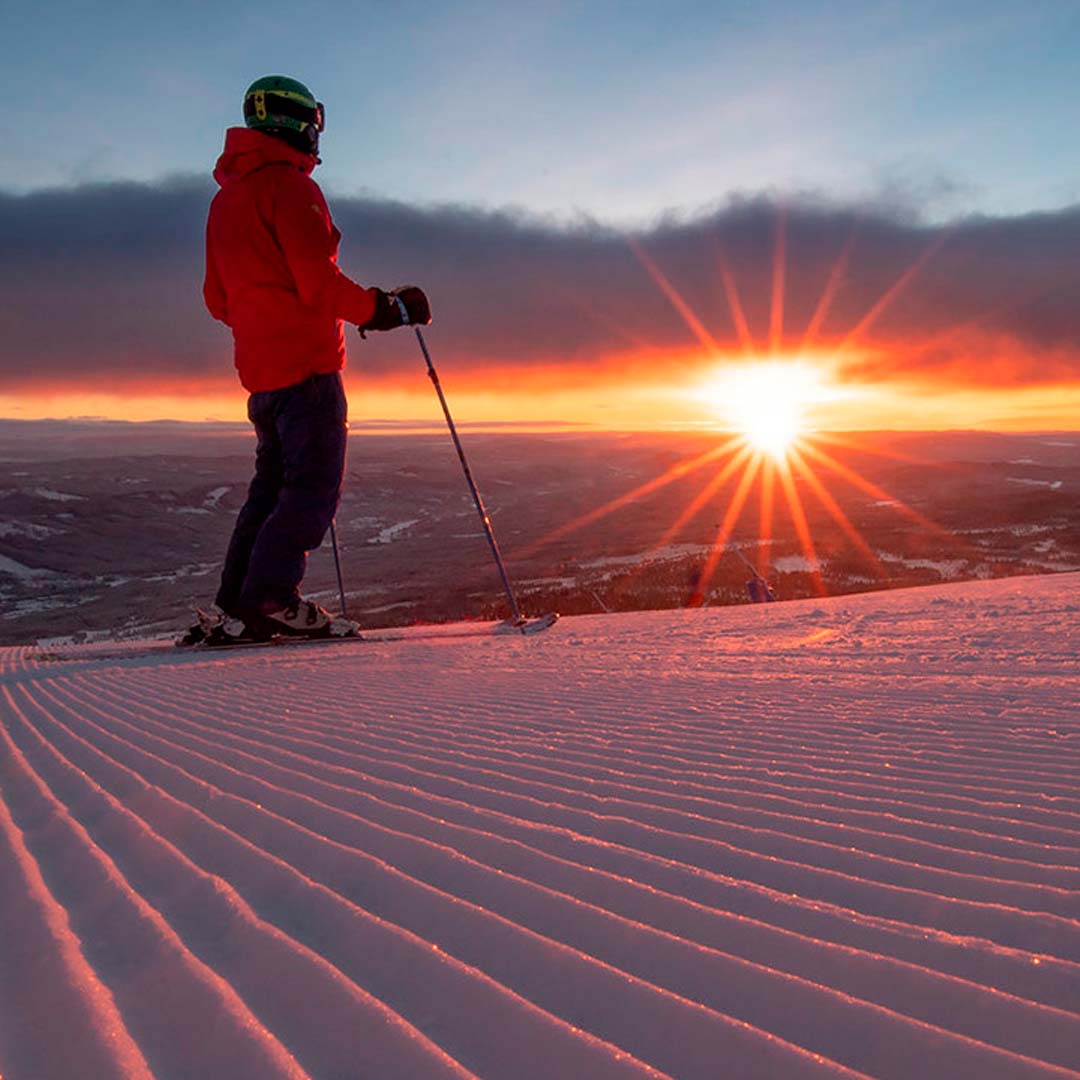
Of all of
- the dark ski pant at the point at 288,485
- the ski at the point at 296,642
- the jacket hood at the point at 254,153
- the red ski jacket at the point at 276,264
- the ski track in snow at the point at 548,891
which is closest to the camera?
the ski track in snow at the point at 548,891

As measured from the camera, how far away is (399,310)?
614 centimetres

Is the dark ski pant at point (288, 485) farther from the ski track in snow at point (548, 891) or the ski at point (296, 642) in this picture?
the ski track in snow at point (548, 891)

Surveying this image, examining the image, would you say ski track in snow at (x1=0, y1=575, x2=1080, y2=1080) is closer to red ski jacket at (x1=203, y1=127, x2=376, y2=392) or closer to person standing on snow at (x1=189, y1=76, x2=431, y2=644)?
person standing on snow at (x1=189, y1=76, x2=431, y2=644)

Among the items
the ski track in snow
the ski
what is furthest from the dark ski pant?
the ski track in snow

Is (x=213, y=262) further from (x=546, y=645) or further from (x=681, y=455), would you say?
(x=681, y=455)

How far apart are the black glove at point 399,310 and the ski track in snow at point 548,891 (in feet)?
10.0

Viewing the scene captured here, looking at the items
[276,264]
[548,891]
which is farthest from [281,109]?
[548,891]

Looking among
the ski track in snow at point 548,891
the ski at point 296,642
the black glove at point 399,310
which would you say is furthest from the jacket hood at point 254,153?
the ski track in snow at point 548,891

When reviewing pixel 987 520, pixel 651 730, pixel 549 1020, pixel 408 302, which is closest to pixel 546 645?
pixel 408 302

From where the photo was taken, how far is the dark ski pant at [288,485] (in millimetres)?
6254

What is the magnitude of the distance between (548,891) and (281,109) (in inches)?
220

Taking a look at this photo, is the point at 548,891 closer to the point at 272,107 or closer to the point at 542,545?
the point at 272,107

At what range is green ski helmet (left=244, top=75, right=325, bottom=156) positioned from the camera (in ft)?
19.2

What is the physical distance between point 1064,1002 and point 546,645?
220 inches
